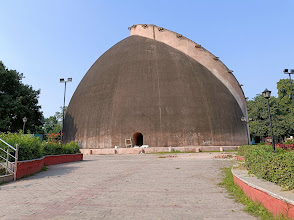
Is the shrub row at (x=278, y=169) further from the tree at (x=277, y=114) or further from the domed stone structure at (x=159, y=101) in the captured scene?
the tree at (x=277, y=114)

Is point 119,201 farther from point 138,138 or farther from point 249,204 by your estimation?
point 138,138

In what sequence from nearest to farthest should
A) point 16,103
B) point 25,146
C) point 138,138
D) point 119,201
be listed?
point 119,201, point 25,146, point 16,103, point 138,138

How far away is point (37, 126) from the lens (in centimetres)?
2784

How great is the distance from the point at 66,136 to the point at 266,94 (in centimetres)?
2380

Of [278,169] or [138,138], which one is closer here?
[278,169]

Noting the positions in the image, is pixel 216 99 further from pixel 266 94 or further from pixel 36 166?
pixel 36 166

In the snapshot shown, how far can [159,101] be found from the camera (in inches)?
947

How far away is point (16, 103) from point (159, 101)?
1559 cm

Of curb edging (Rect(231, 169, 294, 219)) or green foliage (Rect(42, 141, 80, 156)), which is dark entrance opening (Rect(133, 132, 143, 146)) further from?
curb edging (Rect(231, 169, 294, 219))

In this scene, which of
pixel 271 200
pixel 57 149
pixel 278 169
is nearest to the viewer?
pixel 271 200

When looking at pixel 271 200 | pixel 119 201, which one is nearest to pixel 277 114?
pixel 271 200

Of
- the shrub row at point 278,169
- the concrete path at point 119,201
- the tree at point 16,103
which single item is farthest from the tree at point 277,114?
the shrub row at point 278,169

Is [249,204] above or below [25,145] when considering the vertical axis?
below

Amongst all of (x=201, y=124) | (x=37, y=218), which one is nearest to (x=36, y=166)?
(x=37, y=218)
